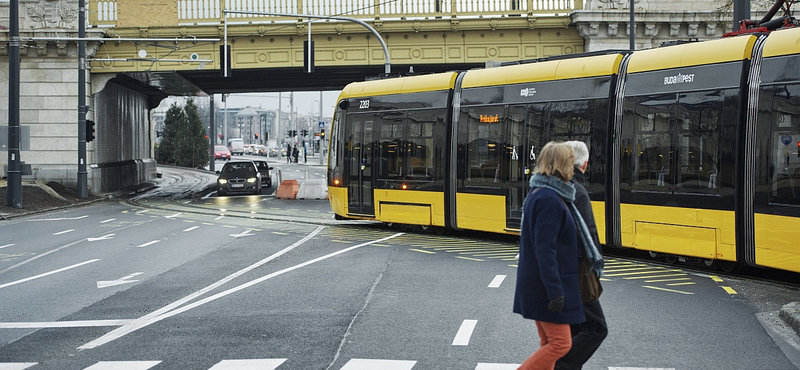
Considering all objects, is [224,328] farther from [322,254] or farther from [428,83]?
[428,83]

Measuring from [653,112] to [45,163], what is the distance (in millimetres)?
28365

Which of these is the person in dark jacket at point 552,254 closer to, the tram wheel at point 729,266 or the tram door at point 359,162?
the tram wheel at point 729,266

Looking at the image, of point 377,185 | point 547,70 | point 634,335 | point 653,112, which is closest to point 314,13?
point 377,185

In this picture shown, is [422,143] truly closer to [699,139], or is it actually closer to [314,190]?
[699,139]

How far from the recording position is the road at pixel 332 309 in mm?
7504

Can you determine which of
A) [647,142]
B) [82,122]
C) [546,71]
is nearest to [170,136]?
[82,122]

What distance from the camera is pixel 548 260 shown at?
214 inches

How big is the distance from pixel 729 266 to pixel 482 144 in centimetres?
565

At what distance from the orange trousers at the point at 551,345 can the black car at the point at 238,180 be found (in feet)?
111

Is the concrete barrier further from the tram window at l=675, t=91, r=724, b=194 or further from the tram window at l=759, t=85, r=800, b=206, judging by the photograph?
the tram window at l=759, t=85, r=800, b=206

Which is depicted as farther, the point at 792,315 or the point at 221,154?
the point at 221,154

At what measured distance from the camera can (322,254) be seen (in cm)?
1513

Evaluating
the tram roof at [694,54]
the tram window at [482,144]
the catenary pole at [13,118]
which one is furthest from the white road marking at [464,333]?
the catenary pole at [13,118]

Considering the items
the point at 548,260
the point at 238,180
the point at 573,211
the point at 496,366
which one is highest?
the point at 573,211
